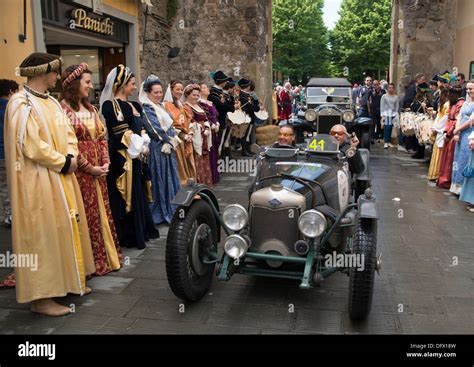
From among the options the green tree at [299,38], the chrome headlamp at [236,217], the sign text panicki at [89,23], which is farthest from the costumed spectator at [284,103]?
the green tree at [299,38]


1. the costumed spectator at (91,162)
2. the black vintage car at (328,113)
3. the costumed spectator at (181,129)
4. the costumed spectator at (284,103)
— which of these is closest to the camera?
the costumed spectator at (91,162)

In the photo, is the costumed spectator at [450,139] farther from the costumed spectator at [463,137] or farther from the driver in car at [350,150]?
the driver in car at [350,150]

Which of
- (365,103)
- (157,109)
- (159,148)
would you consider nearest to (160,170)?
(159,148)

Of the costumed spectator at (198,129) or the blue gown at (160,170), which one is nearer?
the blue gown at (160,170)

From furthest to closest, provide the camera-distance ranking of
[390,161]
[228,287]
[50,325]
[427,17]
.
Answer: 1. [427,17]
2. [390,161]
3. [228,287]
4. [50,325]

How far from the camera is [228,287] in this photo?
4.13 m

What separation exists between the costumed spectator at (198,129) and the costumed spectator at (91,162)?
2.76 metres

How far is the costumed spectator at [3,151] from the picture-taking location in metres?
5.75

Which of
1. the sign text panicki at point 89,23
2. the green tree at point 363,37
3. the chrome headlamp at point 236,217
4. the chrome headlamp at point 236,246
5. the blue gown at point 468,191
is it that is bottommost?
the blue gown at point 468,191

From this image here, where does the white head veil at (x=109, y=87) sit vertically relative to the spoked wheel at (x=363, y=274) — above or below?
above

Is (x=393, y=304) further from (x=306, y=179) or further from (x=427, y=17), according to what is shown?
(x=427, y=17)

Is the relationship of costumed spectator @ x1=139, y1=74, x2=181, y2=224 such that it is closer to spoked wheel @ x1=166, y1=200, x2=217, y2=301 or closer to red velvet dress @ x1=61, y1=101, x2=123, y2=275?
red velvet dress @ x1=61, y1=101, x2=123, y2=275

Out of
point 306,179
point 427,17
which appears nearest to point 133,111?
point 306,179

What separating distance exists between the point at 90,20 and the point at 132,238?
4799 mm
